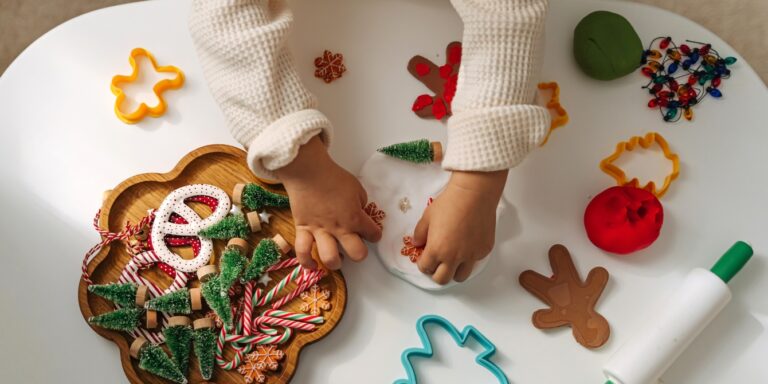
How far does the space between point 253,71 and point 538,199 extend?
357mm

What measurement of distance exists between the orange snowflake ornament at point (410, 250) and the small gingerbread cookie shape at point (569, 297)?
0.12 m

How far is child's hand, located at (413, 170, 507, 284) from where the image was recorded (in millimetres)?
667

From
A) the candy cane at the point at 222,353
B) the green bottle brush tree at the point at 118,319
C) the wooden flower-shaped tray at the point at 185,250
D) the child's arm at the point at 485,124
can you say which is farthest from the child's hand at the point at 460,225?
the green bottle brush tree at the point at 118,319

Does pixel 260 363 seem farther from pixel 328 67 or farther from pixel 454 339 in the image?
pixel 328 67

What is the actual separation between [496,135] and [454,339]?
0.23 metres

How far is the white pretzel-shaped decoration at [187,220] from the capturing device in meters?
0.70

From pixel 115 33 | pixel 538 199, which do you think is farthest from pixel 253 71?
pixel 538 199

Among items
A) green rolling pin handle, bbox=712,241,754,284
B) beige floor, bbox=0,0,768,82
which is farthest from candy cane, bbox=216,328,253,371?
beige floor, bbox=0,0,768,82

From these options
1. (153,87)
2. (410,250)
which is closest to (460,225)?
(410,250)

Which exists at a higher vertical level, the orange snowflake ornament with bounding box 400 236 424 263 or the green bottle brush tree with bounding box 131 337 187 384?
the orange snowflake ornament with bounding box 400 236 424 263

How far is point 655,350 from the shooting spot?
2.27 feet

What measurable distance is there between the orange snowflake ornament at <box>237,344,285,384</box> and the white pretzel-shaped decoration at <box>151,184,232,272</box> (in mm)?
114

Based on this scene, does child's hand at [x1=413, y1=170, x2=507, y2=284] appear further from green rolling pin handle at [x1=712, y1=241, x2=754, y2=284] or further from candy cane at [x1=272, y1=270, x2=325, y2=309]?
green rolling pin handle at [x1=712, y1=241, x2=754, y2=284]

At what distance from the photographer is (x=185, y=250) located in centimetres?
72
